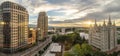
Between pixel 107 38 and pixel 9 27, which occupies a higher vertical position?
pixel 9 27

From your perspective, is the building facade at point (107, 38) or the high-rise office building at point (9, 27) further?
the high-rise office building at point (9, 27)

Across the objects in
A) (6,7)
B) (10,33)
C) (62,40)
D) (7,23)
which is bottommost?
(62,40)

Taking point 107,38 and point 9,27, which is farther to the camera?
point 9,27

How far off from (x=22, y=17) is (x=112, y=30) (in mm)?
13333

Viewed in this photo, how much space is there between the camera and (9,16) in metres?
20.6

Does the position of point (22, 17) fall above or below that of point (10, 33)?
above

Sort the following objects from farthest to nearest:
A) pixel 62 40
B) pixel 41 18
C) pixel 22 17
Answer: pixel 41 18 < pixel 62 40 < pixel 22 17

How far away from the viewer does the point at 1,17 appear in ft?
69.3

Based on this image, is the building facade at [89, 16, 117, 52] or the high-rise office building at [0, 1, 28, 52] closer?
the building facade at [89, 16, 117, 52]

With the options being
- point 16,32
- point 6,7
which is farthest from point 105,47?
point 6,7

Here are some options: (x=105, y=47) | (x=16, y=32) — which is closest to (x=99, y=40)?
(x=105, y=47)

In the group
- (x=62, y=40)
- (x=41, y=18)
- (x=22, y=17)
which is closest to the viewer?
(x=22, y=17)

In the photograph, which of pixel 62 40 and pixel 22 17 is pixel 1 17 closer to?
pixel 22 17

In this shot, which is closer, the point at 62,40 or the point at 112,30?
the point at 112,30
